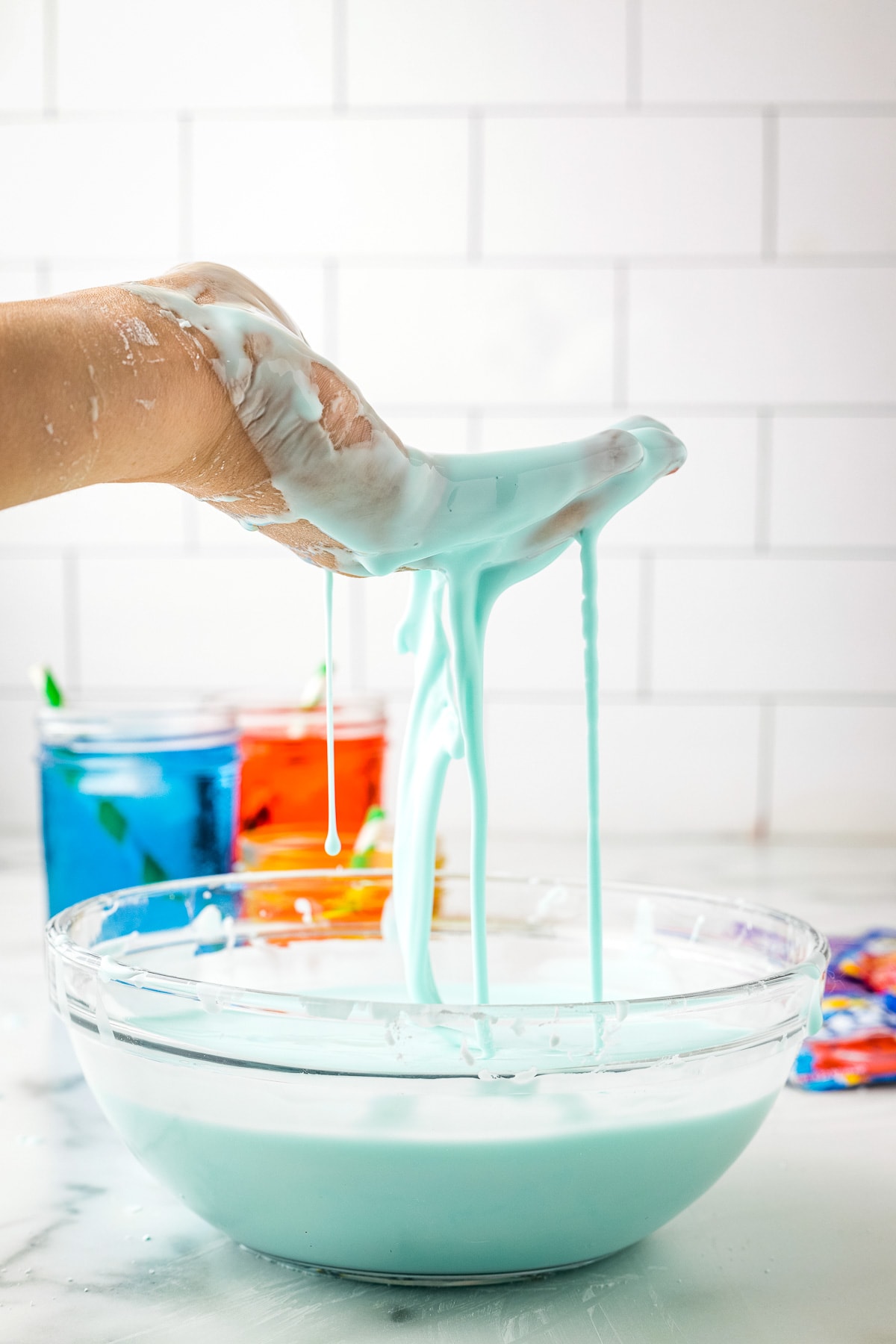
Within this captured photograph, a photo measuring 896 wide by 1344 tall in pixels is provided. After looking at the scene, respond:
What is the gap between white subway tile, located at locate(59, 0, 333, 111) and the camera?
50.5 inches

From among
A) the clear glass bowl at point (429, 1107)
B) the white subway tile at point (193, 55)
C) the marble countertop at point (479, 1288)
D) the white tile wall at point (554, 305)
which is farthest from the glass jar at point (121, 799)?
the white subway tile at point (193, 55)

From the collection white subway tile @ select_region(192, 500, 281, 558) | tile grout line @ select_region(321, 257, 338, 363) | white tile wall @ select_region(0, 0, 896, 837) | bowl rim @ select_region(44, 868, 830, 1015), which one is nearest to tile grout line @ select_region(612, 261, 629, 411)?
white tile wall @ select_region(0, 0, 896, 837)

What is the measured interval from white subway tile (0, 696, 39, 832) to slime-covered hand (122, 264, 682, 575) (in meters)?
0.97

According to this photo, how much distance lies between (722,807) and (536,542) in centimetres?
90

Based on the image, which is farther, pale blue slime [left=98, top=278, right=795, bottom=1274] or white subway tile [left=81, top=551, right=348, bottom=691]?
white subway tile [left=81, top=551, right=348, bottom=691]

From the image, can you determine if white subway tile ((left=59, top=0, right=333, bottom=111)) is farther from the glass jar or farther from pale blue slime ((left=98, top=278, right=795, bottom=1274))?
pale blue slime ((left=98, top=278, right=795, bottom=1274))

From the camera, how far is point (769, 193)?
128cm

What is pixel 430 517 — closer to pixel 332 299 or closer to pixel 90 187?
pixel 332 299

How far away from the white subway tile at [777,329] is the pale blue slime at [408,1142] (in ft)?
2.88

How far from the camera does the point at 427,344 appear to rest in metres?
1.29

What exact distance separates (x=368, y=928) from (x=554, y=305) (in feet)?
2.87

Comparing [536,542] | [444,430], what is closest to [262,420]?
[536,542]

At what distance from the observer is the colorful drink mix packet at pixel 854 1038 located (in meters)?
0.59

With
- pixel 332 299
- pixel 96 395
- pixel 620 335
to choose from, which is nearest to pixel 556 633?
pixel 620 335
